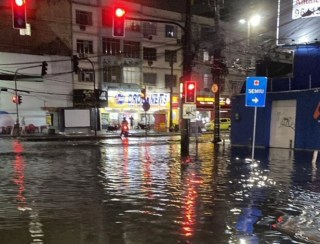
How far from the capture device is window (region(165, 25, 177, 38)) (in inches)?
2288

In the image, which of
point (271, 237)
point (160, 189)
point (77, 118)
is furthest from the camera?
point (77, 118)

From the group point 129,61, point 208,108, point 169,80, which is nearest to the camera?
point 129,61

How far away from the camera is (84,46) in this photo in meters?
51.2

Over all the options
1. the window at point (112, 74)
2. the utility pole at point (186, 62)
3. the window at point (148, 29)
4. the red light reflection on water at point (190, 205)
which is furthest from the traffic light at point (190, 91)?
the window at point (148, 29)

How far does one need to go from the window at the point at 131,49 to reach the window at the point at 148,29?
1.89 meters

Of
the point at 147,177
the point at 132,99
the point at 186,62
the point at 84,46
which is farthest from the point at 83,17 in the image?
the point at 147,177

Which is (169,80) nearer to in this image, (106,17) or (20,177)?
(106,17)

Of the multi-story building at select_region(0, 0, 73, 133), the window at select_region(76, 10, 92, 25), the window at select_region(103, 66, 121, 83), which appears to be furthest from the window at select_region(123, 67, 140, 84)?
the window at select_region(76, 10, 92, 25)

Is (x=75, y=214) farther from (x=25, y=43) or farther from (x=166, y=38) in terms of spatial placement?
(x=166, y=38)

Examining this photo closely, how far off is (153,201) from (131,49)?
45317 millimetres

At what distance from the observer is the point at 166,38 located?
5775cm

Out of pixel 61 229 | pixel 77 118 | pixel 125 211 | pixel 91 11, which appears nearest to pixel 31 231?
pixel 61 229

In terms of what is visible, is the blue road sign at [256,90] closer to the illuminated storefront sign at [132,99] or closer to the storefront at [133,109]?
the storefront at [133,109]

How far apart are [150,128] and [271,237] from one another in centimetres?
5055
